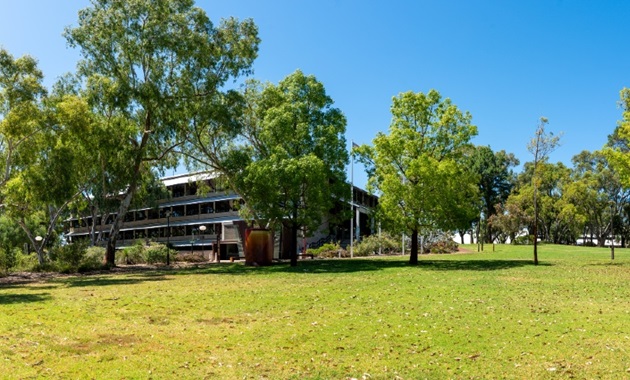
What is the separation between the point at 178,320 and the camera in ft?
38.7

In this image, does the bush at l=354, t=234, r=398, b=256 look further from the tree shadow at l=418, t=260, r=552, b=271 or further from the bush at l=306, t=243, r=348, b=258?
the tree shadow at l=418, t=260, r=552, b=271

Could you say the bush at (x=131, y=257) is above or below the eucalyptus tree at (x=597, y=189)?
below

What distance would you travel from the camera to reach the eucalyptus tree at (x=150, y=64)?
100.0 ft

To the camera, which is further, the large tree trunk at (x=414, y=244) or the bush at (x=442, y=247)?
the bush at (x=442, y=247)

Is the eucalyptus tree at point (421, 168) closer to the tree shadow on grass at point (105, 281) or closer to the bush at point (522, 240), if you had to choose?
the tree shadow on grass at point (105, 281)

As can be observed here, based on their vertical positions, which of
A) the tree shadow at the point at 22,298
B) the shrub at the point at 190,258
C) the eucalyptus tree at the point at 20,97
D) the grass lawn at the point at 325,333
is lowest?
the shrub at the point at 190,258

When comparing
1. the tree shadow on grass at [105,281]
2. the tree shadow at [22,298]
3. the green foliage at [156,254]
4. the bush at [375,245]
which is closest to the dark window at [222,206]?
the bush at [375,245]

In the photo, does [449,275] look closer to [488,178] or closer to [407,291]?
[407,291]

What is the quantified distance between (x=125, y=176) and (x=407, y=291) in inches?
A: 867

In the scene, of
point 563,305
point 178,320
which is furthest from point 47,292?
point 563,305

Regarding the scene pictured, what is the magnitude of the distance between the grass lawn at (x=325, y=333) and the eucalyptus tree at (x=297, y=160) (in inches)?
527

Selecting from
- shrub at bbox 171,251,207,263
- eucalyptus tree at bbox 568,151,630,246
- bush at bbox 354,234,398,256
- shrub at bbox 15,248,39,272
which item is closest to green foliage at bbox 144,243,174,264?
shrub at bbox 171,251,207,263

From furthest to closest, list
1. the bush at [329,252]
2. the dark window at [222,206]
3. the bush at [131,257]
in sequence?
1. the dark window at [222,206]
2. the bush at [329,252]
3. the bush at [131,257]

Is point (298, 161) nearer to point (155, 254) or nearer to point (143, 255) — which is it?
point (155, 254)
